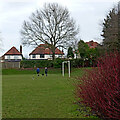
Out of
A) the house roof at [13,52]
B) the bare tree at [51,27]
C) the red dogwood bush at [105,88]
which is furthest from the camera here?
the house roof at [13,52]

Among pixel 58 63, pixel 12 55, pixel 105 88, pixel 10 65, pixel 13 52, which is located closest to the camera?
pixel 105 88


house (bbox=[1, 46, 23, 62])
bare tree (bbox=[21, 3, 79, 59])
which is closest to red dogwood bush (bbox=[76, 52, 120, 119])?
bare tree (bbox=[21, 3, 79, 59])

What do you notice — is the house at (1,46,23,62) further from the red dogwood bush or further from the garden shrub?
the red dogwood bush

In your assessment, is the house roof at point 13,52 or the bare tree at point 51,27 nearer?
the bare tree at point 51,27

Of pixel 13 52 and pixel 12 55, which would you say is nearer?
pixel 13 52

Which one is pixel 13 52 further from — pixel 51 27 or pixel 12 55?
pixel 51 27

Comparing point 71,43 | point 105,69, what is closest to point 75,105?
point 105,69

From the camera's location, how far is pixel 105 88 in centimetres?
627

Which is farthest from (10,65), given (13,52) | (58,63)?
(13,52)

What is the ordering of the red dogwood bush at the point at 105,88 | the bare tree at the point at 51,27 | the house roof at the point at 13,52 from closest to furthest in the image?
the red dogwood bush at the point at 105,88 < the bare tree at the point at 51,27 < the house roof at the point at 13,52

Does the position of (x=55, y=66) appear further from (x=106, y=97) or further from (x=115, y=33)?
(x=106, y=97)

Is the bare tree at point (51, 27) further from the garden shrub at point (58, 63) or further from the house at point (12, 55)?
the house at point (12, 55)

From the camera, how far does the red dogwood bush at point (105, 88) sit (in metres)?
6.09

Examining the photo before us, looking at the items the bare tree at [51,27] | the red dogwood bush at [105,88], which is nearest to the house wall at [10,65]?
the bare tree at [51,27]
